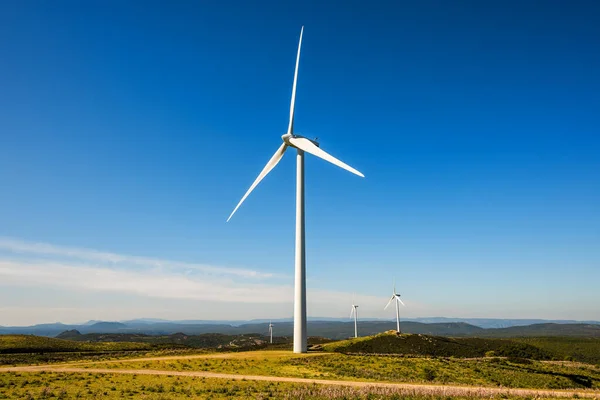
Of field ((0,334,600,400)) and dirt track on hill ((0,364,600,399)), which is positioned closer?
field ((0,334,600,400))

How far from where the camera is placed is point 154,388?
3669cm

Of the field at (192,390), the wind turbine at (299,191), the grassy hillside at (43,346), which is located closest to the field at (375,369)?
the wind turbine at (299,191)

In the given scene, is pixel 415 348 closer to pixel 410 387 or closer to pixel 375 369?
pixel 375 369

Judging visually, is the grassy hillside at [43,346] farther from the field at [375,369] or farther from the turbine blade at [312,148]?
the turbine blade at [312,148]

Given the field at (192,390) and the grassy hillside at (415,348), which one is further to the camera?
the grassy hillside at (415,348)

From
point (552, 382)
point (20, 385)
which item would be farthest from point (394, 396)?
point (20, 385)

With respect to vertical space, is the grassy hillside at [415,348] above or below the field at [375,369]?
below

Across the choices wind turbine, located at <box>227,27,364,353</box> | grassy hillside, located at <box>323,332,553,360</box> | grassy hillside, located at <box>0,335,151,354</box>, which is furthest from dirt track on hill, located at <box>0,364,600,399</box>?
grassy hillside, located at <box>0,335,151,354</box>

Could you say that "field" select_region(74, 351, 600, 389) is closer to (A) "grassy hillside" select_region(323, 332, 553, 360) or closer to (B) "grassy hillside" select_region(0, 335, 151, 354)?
(A) "grassy hillside" select_region(323, 332, 553, 360)

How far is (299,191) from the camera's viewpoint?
62.7 meters

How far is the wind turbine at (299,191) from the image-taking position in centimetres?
5803

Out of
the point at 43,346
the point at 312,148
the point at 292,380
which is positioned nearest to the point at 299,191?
the point at 312,148

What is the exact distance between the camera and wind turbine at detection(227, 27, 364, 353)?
5803cm

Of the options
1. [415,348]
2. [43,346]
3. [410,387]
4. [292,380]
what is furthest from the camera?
[43,346]
